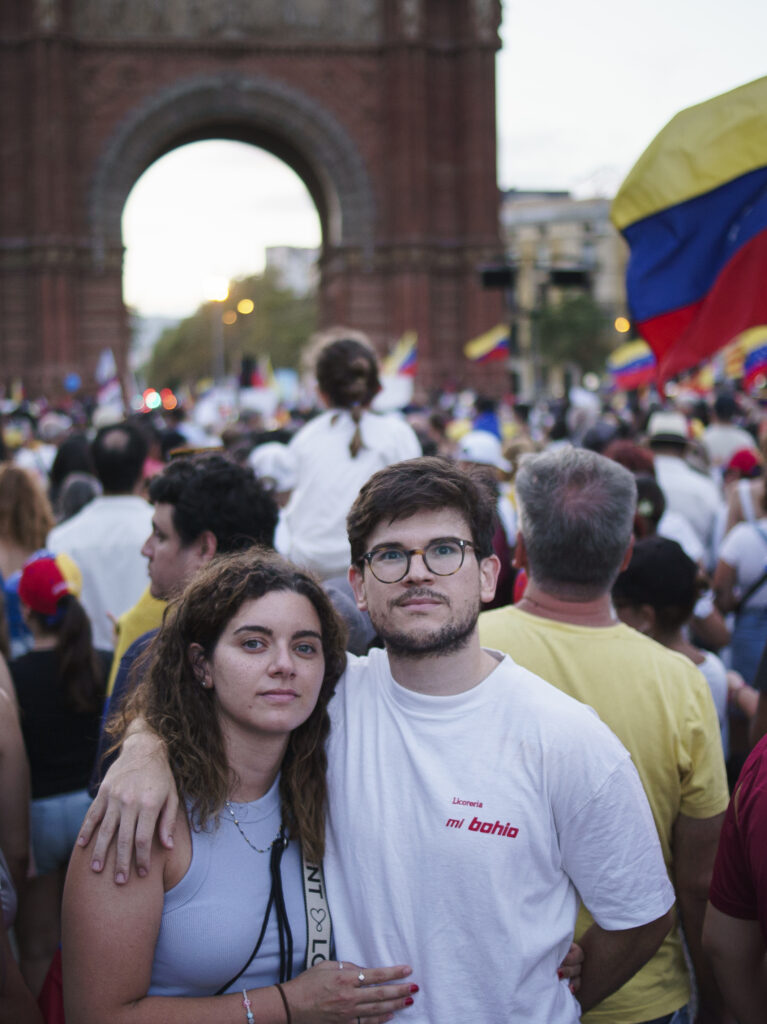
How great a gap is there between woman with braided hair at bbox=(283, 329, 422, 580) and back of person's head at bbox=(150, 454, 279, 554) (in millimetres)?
1416

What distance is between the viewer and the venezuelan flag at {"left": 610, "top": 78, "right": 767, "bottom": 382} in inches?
166

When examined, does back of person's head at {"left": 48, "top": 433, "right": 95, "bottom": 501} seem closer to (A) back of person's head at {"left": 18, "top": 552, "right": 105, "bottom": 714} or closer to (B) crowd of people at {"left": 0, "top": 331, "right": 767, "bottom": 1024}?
(A) back of person's head at {"left": 18, "top": 552, "right": 105, "bottom": 714}

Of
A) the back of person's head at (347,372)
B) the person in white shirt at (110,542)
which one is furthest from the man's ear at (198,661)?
the back of person's head at (347,372)

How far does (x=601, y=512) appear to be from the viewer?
3203 mm

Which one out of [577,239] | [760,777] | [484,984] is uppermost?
[577,239]

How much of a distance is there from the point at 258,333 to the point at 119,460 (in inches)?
3801

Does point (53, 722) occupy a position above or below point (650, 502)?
below

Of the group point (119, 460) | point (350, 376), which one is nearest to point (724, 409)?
point (350, 376)

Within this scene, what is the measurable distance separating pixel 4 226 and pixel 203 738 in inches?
1243

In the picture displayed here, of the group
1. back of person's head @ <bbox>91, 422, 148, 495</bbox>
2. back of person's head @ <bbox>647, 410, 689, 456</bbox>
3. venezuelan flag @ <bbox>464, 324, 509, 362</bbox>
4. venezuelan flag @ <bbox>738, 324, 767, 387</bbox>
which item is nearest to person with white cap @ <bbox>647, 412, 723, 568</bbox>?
back of person's head @ <bbox>647, 410, 689, 456</bbox>

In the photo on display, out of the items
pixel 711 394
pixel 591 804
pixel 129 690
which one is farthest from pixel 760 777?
pixel 711 394

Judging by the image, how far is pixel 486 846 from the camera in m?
2.38

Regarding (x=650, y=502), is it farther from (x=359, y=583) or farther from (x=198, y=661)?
(x=198, y=661)

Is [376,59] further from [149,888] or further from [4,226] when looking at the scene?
[149,888]
